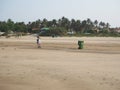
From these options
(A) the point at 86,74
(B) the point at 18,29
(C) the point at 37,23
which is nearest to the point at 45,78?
(A) the point at 86,74

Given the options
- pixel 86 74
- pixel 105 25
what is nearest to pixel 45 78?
pixel 86 74

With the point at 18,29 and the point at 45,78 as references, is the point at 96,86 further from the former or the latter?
the point at 18,29

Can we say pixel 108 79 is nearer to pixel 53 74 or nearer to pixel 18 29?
pixel 53 74

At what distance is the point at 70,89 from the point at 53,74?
289cm

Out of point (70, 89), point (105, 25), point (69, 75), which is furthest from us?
point (105, 25)

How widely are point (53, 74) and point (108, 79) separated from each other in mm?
2260

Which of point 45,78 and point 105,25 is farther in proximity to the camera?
point 105,25

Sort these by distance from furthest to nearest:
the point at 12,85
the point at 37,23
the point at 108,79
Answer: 1. the point at 37,23
2. the point at 108,79
3. the point at 12,85

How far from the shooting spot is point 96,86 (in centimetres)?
966

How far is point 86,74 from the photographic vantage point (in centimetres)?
1207

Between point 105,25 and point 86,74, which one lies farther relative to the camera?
point 105,25

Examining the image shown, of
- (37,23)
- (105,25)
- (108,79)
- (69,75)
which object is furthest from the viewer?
(105,25)

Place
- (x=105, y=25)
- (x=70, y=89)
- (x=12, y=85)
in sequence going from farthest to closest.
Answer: (x=105, y=25) < (x=12, y=85) < (x=70, y=89)

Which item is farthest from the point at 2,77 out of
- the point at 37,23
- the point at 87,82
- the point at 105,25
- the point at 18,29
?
the point at 105,25
